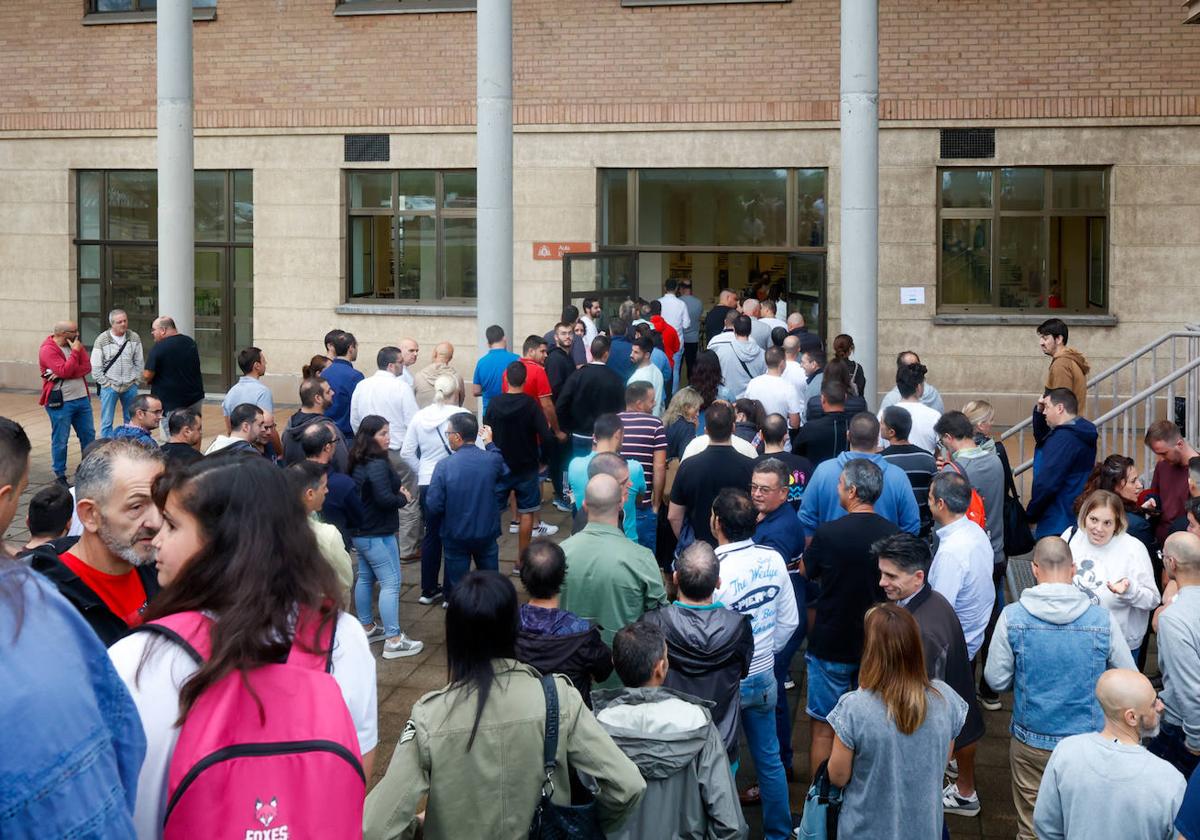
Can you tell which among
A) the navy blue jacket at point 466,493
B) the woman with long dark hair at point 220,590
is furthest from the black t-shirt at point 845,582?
the woman with long dark hair at point 220,590

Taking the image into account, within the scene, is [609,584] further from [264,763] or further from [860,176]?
[860,176]

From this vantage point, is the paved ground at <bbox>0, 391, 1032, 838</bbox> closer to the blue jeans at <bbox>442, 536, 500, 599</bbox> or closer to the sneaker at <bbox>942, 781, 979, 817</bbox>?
the sneaker at <bbox>942, 781, 979, 817</bbox>

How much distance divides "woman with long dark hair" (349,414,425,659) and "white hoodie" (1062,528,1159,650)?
422 centimetres

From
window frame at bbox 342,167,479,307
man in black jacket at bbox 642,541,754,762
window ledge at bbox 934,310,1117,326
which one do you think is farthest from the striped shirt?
window frame at bbox 342,167,479,307

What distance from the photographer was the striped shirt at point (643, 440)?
32.3 feet

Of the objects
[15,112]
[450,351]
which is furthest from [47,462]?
[15,112]

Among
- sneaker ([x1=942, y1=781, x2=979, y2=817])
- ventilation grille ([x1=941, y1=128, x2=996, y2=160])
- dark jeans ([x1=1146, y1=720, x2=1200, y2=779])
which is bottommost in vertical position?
sneaker ([x1=942, y1=781, x2=979, y2=817])

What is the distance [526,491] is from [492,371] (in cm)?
184

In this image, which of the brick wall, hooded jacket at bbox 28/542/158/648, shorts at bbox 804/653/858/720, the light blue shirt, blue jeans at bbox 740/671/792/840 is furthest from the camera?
the brick wall

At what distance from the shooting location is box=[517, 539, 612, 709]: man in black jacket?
525 cm

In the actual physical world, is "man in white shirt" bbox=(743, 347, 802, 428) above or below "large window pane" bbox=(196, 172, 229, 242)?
below

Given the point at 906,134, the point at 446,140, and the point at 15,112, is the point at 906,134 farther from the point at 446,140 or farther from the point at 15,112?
the point at 15,112

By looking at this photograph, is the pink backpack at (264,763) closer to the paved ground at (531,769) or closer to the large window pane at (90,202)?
the paved ground at (531,769)

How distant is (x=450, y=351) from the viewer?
12.6 m
